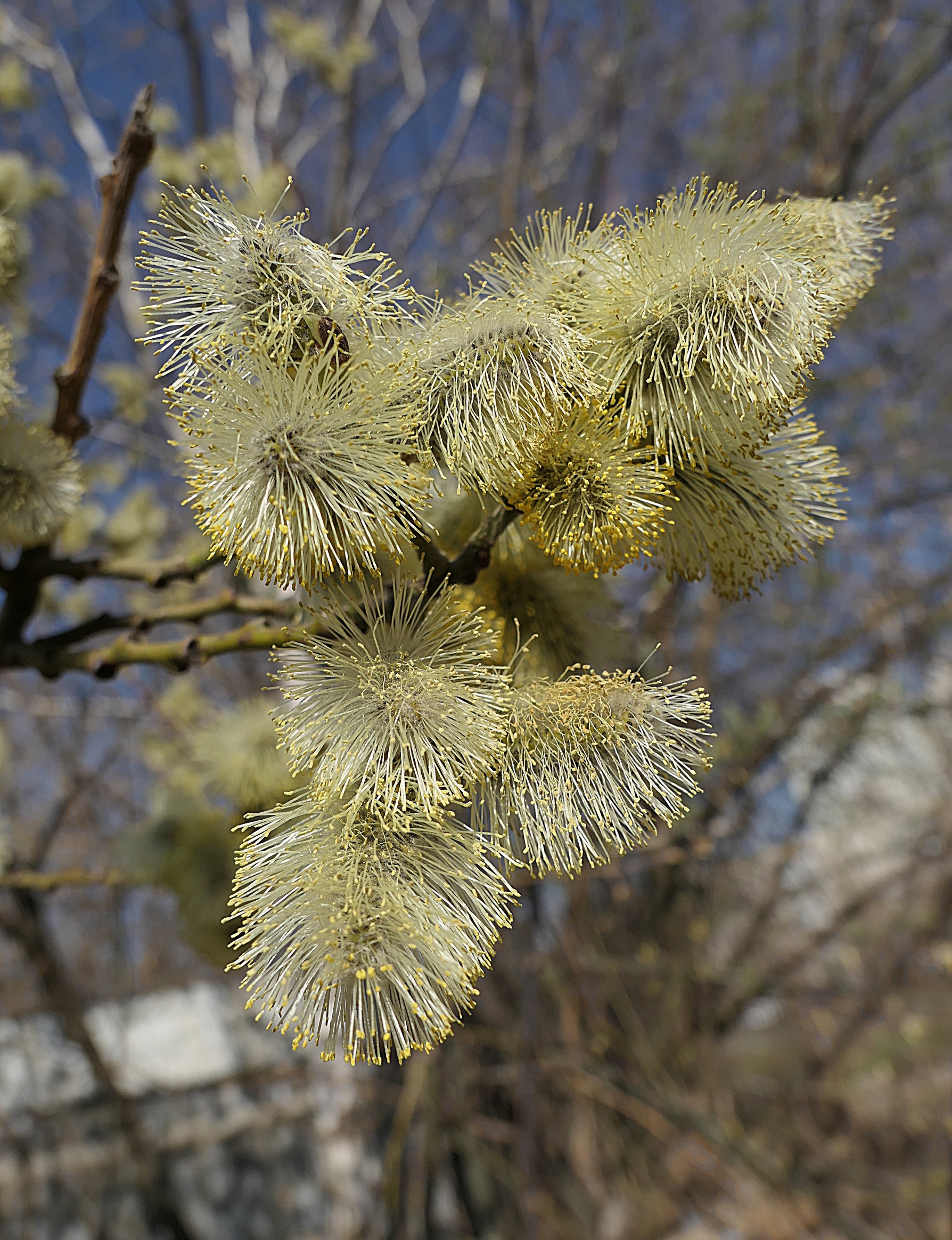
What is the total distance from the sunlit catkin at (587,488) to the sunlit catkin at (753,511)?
0.07m

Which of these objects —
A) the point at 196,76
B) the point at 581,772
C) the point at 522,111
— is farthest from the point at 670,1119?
the point at 196,76

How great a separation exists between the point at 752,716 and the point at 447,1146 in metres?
Result: 1.88

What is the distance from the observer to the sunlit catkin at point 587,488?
611 mm

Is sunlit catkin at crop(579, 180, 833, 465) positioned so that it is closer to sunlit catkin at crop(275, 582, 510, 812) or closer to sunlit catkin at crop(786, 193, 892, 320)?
sunlit catkin at crop(786, 193, 892, 320)

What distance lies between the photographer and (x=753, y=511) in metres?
0.70

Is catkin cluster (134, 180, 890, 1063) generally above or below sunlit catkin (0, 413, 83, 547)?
above

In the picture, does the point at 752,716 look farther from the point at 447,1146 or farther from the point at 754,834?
the point at 447,1146

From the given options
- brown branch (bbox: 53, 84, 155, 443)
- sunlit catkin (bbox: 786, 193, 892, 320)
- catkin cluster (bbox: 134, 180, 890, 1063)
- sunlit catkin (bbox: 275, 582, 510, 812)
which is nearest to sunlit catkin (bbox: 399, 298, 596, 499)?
catkin cluster (bbox: 134, 180, 890, 1063)

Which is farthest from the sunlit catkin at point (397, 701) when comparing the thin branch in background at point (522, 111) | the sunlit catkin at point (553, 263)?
the thin branch in background at point (522, 111)

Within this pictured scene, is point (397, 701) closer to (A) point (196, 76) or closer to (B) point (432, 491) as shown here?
(B) point (432, 491)

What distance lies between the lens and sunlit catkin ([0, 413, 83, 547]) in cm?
79

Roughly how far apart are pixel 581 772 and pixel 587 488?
208 mm

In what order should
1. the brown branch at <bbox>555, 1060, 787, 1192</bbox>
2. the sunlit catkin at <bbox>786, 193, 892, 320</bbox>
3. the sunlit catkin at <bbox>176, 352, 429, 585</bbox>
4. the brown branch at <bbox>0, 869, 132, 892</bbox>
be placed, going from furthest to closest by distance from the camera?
the brown branch at <bbox>555, 1060, 787, 1192</bbox> < the brown branch at <bbox>0, 869, 132, 892</bbox> < the sunlit catkin at <bbox>786, 193, 892, 320</bbox> < the sunlit catkin at <bbox>176, 352, 429, 585</bbox>

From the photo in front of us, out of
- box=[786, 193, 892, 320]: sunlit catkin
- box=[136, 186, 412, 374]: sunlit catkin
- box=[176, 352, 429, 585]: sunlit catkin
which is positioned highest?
box=[786, 193, 892, 320]: sunlit catkin
